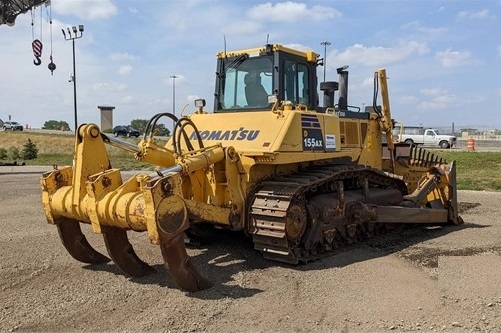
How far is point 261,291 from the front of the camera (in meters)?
5.77

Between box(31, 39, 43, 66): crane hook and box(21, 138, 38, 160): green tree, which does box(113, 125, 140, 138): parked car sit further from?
box(31, 39, 43, 66): crane hook

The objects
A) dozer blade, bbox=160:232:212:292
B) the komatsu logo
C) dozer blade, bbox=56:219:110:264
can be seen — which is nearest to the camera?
dozer blade, bbox=160:232:212:292

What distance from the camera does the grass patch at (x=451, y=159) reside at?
17281 millimetres

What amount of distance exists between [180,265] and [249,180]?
1835mm

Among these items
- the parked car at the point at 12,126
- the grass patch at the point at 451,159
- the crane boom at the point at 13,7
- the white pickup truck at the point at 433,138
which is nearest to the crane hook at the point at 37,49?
the crane boom at the point at 13,7

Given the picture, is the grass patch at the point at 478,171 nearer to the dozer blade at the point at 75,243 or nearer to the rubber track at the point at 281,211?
the rubber track at the point at 281,211

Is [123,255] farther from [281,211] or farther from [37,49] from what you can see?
[37,49]

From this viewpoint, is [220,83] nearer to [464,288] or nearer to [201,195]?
[201,195]

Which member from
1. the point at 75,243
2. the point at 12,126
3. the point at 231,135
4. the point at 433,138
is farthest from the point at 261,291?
the point at 12,126

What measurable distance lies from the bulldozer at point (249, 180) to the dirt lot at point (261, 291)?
0.35m

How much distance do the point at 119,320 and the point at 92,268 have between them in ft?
6.05

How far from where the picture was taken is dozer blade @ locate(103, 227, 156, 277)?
6145mm

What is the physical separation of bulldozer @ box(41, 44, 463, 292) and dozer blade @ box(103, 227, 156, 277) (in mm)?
13

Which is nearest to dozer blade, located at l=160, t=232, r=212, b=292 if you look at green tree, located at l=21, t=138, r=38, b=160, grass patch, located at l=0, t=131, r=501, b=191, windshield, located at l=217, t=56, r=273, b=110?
windshield, located at l=217, t=56, r=273, b=110
